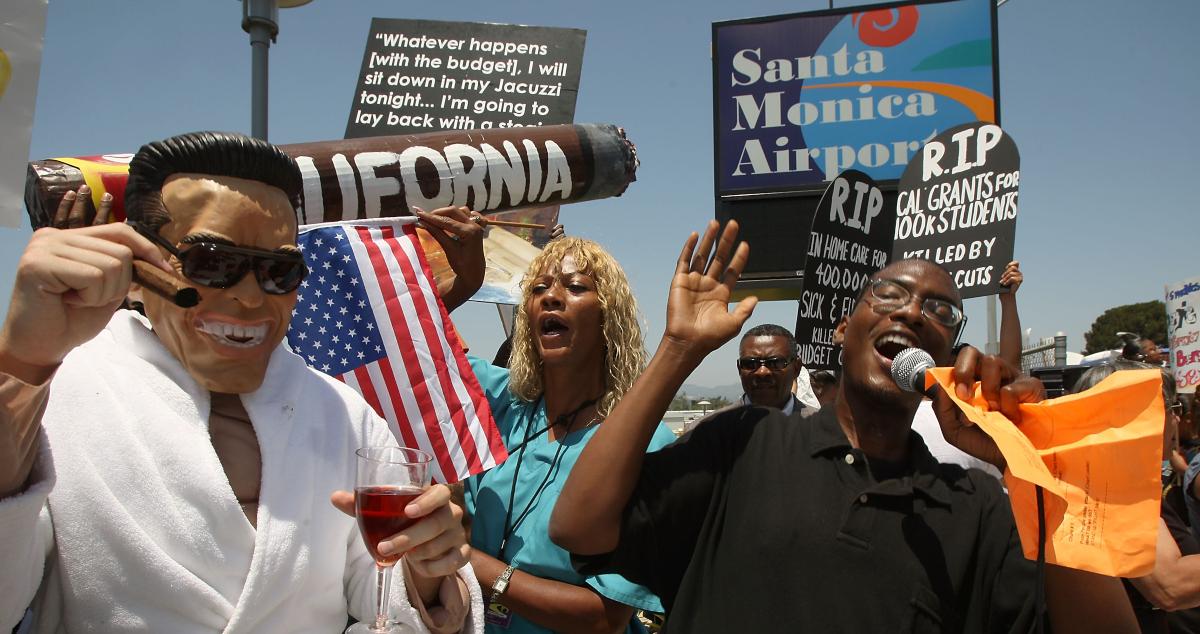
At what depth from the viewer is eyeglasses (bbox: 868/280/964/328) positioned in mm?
2289

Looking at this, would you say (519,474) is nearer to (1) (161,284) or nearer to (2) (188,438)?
(2) (188,438)

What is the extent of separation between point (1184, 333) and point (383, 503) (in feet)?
32.8

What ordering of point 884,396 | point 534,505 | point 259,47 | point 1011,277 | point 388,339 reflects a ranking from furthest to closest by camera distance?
point 1011,277
point 259,47
point 388,339
point 534,505
point 884,396

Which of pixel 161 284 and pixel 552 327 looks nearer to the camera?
pixel 161 284

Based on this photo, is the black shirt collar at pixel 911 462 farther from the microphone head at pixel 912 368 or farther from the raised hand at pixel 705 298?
the raised hand at pixel 705 298

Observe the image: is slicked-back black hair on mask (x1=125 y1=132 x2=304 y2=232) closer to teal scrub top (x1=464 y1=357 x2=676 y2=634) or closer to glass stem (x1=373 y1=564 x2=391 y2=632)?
glass stem (x1=373 y1=564 x2=391 y2=632)

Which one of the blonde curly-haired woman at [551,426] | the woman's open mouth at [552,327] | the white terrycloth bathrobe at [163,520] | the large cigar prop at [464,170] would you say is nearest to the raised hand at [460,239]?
the large cigar prop at [464,170]

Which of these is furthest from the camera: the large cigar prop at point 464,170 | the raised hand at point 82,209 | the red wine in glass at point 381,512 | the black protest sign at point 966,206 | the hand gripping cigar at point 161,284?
the black protest sign at point 966,206

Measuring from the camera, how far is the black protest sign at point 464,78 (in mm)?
5895

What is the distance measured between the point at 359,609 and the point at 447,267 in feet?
6.93

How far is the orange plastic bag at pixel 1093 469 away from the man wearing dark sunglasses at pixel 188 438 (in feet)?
4.10

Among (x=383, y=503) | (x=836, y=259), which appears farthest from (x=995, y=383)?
(x=836, y=259)

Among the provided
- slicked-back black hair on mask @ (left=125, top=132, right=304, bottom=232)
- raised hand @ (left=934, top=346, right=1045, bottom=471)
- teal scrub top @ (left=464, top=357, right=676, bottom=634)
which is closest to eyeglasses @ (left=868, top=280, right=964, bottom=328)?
raised hand @ (left=934, top=346, right=1045, bottom=471)

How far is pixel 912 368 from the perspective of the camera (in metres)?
1.95
